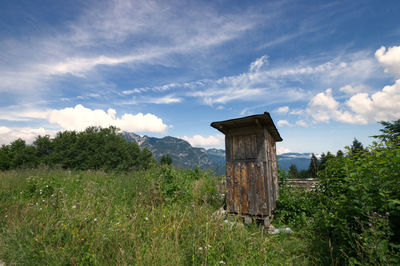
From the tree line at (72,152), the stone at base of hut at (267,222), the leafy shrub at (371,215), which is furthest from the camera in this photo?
the tree line at (72,152)

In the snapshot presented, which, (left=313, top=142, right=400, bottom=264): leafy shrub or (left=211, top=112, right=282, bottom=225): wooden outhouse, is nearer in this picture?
(left=313, top=142, right=400, bottom=264): leafy shrub

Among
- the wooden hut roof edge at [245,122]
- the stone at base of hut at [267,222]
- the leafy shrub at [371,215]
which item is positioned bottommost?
the stone at base of hut at [267,222]

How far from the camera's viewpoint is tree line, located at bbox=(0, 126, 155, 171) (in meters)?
33.5

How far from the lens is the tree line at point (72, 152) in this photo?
33.5 metres

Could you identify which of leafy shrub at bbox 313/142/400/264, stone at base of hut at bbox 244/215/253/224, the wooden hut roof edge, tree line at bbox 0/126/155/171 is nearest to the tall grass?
leafy shrub at bbox 313/142/400/264

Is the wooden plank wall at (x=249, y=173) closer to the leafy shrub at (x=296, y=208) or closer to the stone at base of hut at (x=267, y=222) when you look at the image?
the stone at base of hut at (x=267, y=222)

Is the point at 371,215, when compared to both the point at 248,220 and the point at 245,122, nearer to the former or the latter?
the point at 248,220

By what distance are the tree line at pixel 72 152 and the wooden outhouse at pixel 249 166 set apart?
99.0ft

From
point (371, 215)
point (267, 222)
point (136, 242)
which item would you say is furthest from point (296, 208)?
point (136, 242)

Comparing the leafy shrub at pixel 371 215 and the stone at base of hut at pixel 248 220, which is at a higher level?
the leafy shrub at pixel 371 215

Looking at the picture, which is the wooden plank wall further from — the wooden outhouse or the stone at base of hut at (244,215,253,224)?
the stone at base of hut at (244,215,253,224)

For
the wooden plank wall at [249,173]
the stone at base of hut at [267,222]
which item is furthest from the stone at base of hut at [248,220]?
the stone at base of hut at [267,222]

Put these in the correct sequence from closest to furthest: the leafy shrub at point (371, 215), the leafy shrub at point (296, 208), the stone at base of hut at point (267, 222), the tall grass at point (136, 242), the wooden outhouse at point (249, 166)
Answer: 1. the leafy shrub at point (371, 215)
2. the tall grass at point (136, 242)
3. the stone at base of hut at point (267, 222)
4. the wooden outhouse at point (249, 166)
5. the leafy shrub at point (296, 208)

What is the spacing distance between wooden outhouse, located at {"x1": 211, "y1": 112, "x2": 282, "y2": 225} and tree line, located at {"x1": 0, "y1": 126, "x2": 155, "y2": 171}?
99.0ft
